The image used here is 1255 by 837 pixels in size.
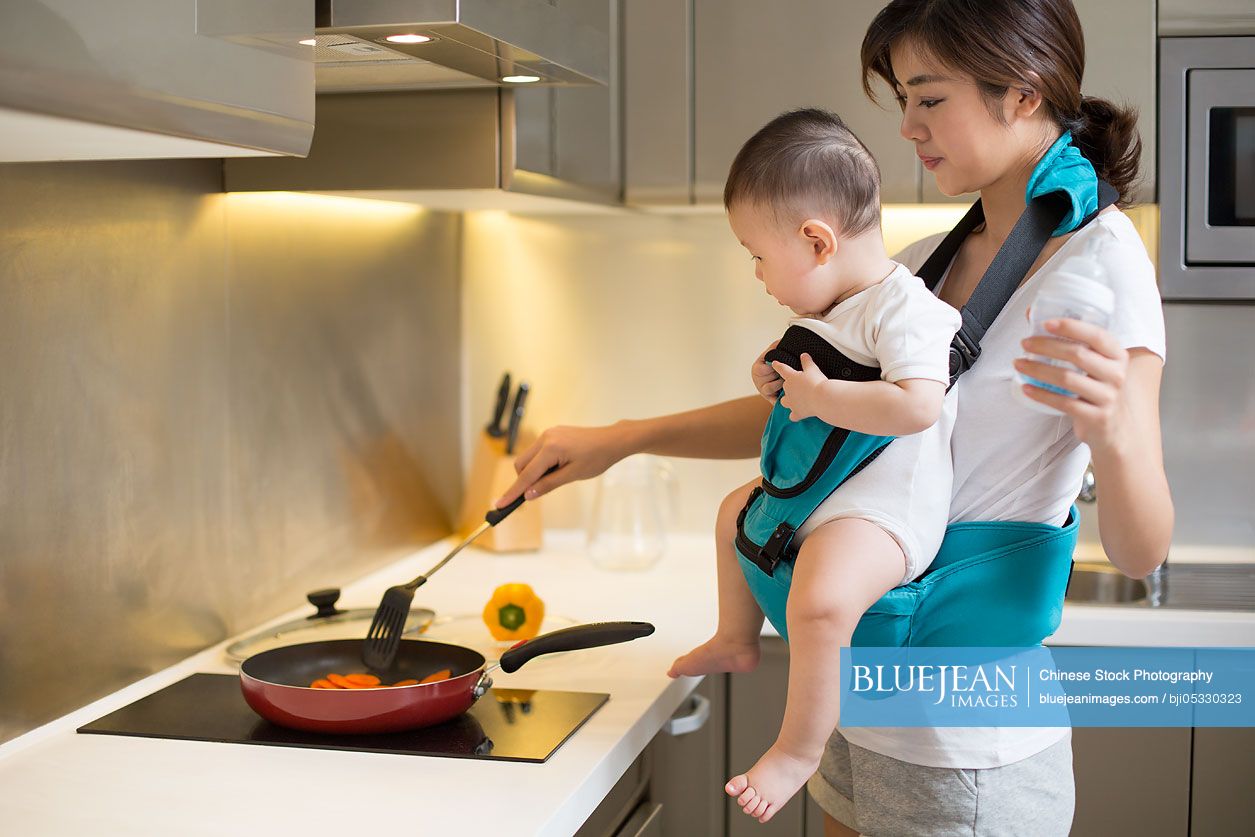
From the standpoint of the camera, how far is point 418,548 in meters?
2.45

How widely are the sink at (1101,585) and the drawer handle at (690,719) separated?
778 millimetres

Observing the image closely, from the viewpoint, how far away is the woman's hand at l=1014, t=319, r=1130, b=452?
104cm

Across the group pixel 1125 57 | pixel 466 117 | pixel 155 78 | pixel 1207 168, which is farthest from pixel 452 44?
pixel 1207 168

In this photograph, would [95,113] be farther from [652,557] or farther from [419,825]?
[652,557]

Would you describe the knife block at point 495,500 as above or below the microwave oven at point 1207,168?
below

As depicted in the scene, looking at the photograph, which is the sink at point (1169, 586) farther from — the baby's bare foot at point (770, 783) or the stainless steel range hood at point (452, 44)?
the stainless steel range hood at point (452, 44)

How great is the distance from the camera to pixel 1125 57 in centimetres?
206

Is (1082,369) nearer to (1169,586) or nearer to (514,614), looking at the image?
→ (514,614)

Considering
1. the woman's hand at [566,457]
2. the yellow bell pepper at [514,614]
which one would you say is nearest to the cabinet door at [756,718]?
the yellow bell pepper at [514,614]

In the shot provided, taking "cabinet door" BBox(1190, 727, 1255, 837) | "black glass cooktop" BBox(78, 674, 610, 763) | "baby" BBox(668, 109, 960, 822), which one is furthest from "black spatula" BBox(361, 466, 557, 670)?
"cabinet door" BBox(1190, 727, 1255, 837)

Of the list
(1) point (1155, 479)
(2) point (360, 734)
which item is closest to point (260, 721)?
(2) point (360, 734)

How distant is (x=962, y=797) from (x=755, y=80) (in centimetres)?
129

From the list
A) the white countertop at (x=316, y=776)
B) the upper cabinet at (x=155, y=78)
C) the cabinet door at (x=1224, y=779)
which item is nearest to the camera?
the upper cabinet at (x=155, y=78)

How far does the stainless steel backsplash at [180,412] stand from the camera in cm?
141
